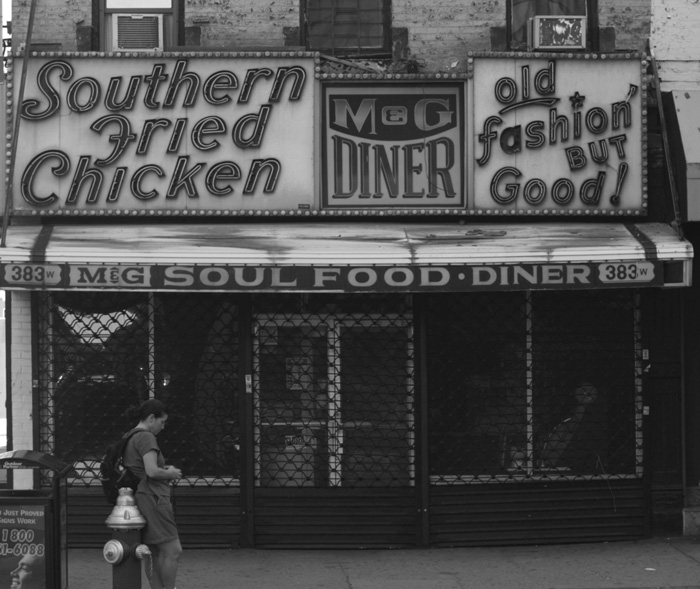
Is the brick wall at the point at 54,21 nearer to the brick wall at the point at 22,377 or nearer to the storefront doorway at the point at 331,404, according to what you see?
the brick wall at the point at 22,377

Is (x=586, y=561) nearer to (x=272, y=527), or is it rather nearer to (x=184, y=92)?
(x=272, y=527)

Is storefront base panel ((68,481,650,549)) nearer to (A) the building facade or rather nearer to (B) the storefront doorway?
(A) the building facade

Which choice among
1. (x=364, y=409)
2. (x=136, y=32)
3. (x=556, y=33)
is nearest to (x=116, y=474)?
(x=364, y=409)

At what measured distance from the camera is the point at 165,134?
37.1 feet

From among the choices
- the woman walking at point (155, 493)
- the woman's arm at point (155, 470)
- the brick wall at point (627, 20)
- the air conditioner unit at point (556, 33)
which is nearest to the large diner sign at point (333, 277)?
→ the woman walking at point (155, 493)

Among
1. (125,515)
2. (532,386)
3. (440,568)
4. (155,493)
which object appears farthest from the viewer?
(532,386)

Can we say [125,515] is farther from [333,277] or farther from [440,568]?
[440,568]

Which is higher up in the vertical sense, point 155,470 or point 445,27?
point 445,27

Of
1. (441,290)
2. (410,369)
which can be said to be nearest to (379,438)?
(410,369)

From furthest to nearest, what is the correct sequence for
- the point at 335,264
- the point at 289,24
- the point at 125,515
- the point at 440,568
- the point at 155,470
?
the point at 289,24
the point at 440,568
the point at 335,264
the point at 155,470
the point at 125,515

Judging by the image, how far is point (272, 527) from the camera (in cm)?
1136

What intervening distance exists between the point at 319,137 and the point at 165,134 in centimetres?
149

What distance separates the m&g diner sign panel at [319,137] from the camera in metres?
11.3

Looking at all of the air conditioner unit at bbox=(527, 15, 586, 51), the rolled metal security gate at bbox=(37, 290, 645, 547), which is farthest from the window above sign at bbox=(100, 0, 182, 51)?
the air conditioner unit at bbox=(527, 15, 586, 51)
